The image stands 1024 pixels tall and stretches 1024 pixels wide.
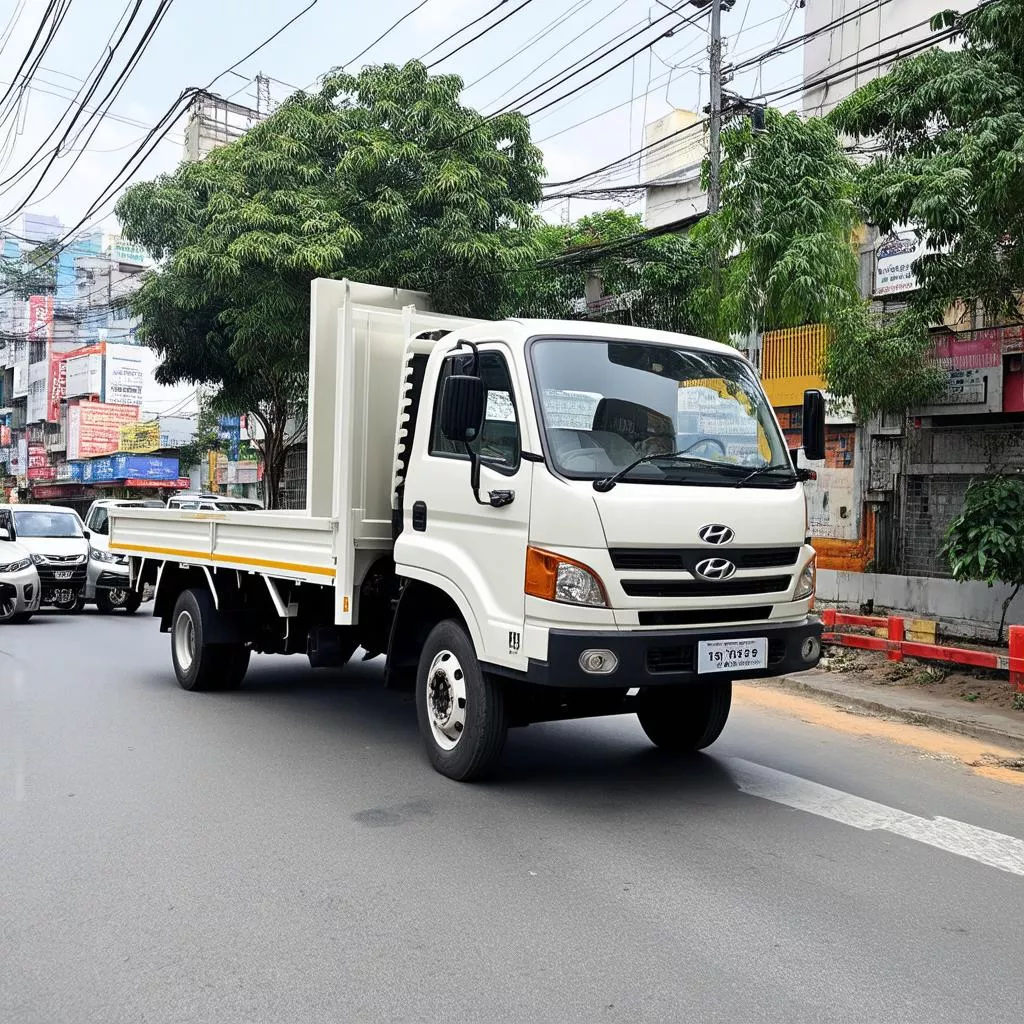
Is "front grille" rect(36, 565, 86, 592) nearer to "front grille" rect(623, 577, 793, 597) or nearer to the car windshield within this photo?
the car windshield

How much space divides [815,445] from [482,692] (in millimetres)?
2444

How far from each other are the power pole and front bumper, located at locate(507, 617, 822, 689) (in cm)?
1071

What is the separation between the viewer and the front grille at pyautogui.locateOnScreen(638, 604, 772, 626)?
16.8 feet

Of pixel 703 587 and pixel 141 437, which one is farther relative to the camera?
pixel 141 437

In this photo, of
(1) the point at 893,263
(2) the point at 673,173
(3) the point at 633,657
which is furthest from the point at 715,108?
(2) the point at 673,173

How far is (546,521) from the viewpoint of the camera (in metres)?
5.05

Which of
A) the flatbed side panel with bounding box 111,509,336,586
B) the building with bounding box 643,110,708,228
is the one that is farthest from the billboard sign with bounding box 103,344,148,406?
the flatbed side panel with bounding box 111,509,336,586

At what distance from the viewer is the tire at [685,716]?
6.26 meters

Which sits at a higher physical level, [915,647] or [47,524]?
[47,524]

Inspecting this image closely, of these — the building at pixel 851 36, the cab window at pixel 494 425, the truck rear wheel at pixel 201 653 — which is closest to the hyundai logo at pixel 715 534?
the cab window at pixel 494 425

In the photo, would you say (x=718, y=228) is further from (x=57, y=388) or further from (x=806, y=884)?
(x=57, y=388)

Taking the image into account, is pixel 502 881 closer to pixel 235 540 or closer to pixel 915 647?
pixel 235 540

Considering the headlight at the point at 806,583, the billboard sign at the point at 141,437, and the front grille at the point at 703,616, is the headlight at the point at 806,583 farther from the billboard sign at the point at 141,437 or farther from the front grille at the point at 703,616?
the billboard sign at the point at 141,437

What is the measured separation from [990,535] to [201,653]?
6837mm
